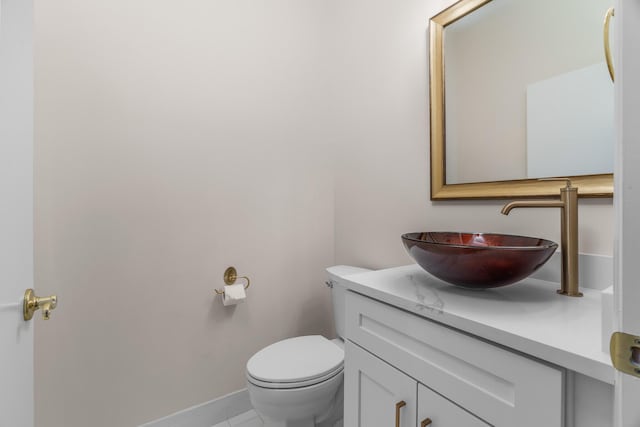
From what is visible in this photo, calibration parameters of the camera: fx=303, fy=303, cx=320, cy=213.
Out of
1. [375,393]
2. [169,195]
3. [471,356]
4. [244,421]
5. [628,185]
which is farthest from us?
[244,421]

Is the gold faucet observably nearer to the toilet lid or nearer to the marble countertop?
the marble countertop

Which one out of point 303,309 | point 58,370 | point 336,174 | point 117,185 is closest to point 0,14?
point 117,185

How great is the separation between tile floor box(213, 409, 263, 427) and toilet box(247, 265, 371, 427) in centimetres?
24

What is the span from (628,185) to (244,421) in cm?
178

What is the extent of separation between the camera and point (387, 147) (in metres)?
1.53

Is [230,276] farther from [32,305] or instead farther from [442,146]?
[442,146]

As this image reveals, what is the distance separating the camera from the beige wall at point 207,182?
1205 mm

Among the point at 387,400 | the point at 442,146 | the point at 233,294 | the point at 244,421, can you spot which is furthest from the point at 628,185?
the point at 244,421

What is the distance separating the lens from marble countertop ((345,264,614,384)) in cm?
49

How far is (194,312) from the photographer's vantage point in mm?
1486

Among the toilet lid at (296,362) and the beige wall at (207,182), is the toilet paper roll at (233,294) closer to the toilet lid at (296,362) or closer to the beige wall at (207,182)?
the beige wall at (207,182)

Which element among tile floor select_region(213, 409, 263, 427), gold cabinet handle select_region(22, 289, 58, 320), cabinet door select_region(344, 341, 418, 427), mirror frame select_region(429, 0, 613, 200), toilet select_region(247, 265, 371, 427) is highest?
mirror frame select_region(429, 0, 613, 200)

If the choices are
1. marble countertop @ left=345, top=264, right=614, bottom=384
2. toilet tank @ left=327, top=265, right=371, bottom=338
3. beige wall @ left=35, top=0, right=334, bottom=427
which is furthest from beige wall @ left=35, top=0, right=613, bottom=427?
marble countertop @ left=345, top=264, right=614, bottom=384

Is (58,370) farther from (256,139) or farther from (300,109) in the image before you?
(300,109)
